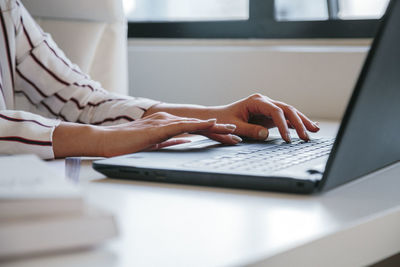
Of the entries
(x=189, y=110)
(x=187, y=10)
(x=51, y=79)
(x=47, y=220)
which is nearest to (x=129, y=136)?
(x=189, y=110)

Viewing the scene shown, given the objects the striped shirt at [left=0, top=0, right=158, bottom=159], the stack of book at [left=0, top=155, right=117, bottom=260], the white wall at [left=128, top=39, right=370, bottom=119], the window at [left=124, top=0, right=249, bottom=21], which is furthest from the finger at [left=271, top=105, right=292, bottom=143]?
the window at [left=124, top=0, right=249, bottom=21]

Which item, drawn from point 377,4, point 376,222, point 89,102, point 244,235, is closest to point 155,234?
point 244,235

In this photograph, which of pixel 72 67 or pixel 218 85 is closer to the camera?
pixel 72 67

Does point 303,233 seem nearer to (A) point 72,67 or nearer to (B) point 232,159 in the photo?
(B) point 232,159

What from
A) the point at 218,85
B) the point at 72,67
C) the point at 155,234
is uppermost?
the point at 155,234

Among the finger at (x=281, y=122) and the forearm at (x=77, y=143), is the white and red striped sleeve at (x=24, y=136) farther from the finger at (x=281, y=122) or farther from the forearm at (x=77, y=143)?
the finger at (x=281, y=122)

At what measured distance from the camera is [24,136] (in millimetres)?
864

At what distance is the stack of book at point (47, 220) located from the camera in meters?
0.39

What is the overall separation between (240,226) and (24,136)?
46 cm

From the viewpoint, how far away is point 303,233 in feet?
1.59

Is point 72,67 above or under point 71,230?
under

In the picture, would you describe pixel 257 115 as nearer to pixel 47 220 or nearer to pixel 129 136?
pixel 129 136

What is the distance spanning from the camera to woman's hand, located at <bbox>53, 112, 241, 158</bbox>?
0.82 metres

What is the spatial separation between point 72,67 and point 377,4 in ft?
3.39
